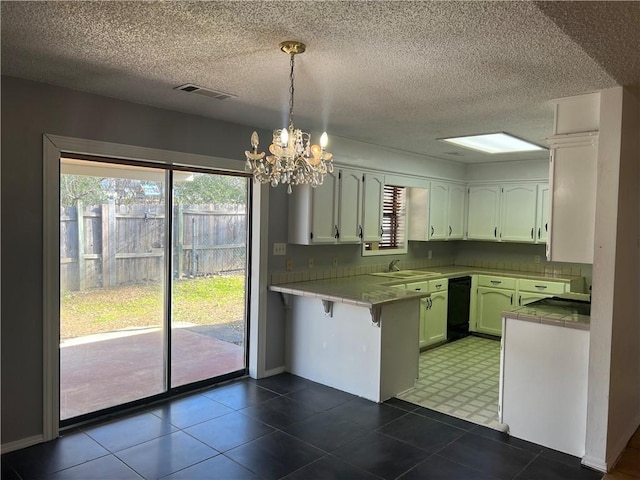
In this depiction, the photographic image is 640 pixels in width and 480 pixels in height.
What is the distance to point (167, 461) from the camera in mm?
2922

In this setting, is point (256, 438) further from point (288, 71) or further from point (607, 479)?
point (288, 71)

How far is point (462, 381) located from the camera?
4488 millimetres

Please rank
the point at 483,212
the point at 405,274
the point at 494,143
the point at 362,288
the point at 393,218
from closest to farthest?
1. the point at 362,288
2. the point at 494,143
3. the point at 405,274
4. the point at 393,218
5. the point at 483,212

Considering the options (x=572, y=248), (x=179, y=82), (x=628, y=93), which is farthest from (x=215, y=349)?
(x=628, y=93)

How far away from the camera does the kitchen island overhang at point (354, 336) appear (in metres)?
3.94

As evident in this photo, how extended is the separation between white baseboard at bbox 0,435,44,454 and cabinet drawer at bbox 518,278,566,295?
5.15 meters

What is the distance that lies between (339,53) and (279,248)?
7.98 ft

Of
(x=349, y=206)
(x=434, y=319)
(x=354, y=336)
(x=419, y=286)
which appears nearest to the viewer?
(x=354, y=336)

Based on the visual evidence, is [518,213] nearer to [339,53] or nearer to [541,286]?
[541,286]

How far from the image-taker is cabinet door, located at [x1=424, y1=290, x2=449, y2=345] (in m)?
5.45

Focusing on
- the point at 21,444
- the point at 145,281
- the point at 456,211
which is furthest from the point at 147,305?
the point at 456,211

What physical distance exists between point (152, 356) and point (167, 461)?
1197mm

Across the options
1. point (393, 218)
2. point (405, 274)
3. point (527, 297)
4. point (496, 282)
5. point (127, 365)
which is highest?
point (393, 218)

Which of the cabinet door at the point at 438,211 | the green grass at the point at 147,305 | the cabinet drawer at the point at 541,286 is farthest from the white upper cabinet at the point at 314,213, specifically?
the cabinet drawer at the point at 541,286
